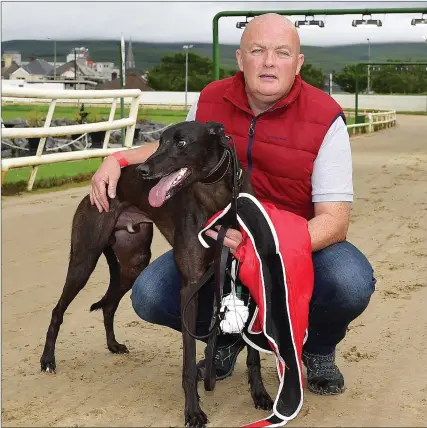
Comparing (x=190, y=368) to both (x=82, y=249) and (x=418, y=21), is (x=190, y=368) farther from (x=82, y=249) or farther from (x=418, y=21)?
(x=418, y=21)

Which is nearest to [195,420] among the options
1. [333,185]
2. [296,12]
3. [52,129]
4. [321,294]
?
[321,294]

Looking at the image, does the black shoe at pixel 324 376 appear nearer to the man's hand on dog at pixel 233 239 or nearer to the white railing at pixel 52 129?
the man's hand on dog at pixel 233 239

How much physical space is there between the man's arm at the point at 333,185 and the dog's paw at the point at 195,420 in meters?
0.75

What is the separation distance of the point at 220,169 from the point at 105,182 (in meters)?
0.65

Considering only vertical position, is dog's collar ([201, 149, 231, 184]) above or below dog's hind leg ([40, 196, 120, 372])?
above

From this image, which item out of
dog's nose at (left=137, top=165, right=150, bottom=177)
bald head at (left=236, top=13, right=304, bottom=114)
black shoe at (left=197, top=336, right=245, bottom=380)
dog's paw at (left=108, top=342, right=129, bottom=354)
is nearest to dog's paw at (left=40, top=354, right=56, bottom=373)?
dog's paw at (left=108, top=342, right=129, bottom=354)

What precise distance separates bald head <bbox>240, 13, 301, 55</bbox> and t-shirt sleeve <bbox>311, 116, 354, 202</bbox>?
0.37m

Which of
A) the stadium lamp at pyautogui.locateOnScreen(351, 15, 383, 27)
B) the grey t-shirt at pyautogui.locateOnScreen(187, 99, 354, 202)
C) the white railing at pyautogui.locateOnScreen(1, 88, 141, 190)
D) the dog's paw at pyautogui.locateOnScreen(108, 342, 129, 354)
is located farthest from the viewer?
the stadium lamp at pyautogui.locateOnScreen(351, 15, 383, 27)

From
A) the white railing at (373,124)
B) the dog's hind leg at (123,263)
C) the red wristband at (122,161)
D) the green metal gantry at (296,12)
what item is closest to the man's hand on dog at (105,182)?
the red wristband at (122,161)

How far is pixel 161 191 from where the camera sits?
3.09 m

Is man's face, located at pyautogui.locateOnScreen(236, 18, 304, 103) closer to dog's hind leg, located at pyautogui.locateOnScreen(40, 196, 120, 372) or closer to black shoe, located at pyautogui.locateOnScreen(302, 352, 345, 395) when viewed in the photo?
dog's hind leg, located at pyautogui.locateOnScreen(40, 196, 120, 372)

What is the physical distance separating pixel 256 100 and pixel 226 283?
0.74 m

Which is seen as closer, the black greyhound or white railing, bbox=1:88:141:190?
the black greyhound

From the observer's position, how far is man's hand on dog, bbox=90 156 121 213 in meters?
3.61
